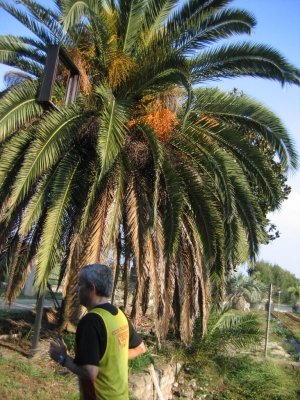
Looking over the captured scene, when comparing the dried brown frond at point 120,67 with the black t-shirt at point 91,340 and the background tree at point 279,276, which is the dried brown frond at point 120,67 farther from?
the background tree at point 279,276

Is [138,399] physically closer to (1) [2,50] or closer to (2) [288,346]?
(1) [2,50]

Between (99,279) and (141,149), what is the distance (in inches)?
200

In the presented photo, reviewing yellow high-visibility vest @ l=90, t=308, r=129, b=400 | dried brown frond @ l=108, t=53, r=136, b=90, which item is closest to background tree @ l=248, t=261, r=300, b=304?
dried brown frond @ l=108, t=53, r=136, b=90

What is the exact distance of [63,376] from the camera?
22.7ft

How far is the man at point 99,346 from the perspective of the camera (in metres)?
2.80

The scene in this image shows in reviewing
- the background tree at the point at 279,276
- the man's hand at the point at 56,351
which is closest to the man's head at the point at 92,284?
the man's hand at the point at 56,351

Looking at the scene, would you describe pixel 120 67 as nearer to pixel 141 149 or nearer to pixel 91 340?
pixel 141 149

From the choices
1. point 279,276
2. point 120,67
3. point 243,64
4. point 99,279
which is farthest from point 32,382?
point 279,276

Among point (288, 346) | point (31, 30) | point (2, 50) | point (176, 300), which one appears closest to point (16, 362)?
point (176, 300)

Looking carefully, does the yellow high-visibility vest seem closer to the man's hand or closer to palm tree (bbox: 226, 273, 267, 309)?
the man's hand

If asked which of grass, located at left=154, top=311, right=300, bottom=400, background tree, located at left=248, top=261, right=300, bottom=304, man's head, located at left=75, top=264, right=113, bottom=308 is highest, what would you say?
background tree, located at left=248, top=261, right=300, bottom=304

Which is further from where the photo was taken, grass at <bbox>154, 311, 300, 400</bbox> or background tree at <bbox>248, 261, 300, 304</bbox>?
background tree at <bbox>248, 261, 300, 304</bbox>

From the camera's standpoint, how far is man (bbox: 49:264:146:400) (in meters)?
2.80

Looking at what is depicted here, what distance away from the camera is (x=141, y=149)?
7902 mm
